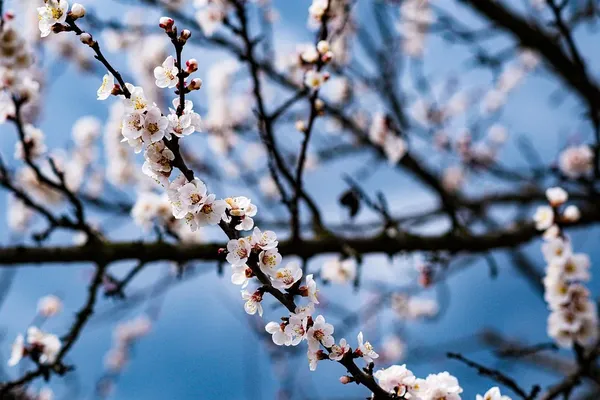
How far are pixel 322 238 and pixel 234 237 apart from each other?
A: 186cm

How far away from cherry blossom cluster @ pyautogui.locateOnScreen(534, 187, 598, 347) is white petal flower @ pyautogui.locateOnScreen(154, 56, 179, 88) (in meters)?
1.95

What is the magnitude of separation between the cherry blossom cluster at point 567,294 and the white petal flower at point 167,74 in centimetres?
195

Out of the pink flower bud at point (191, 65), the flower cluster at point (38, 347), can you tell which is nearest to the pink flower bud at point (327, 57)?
the pink flower bud at point (191, 65)

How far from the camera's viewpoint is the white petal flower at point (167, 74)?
1.34 meters

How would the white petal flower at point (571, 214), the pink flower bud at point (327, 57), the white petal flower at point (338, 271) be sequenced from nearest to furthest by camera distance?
the pink flower bud at point (327, 57) < the white petal flower at point (571, 214) < the white petal flower at point (338, 271)

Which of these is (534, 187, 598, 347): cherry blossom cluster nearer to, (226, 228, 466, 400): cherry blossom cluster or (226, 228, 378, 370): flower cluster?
(226, 228, 466, 400): cherry blossom cluster

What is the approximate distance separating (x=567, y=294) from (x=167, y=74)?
2.02 m

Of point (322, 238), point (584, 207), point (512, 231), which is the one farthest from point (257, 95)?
point (584, 207)

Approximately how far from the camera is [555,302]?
2391 mm

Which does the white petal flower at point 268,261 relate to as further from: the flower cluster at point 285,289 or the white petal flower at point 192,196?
the white petal flower at point 192,196

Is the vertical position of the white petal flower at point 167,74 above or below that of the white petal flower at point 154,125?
above

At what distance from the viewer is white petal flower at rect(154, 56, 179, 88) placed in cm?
134

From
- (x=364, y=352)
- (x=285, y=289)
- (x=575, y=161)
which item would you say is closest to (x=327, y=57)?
(x=285, y=289)

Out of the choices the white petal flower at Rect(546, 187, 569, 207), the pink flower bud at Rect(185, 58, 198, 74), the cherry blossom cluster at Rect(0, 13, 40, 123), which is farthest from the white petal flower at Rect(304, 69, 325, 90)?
the cherry blossom cluster at Rect(0, 13, 40, 123)
